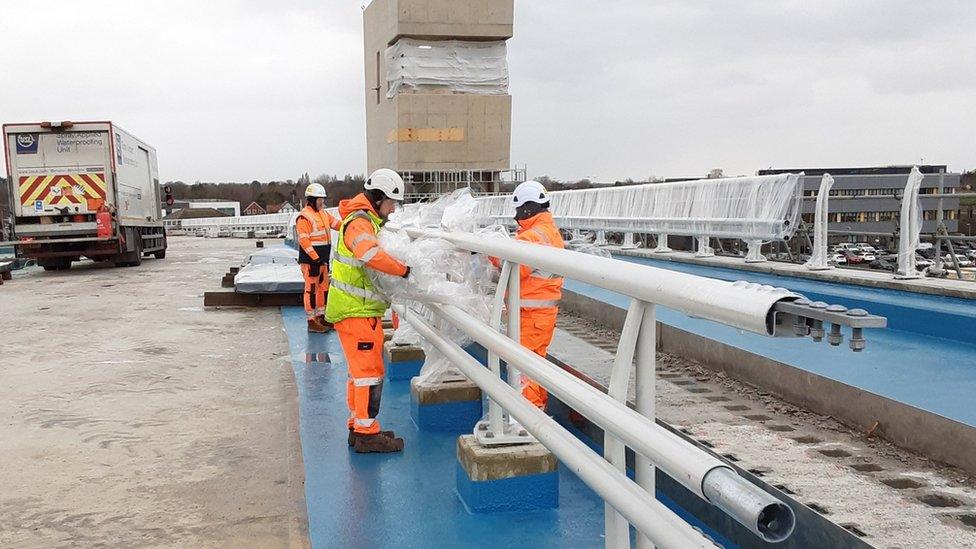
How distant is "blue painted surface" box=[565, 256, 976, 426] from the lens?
3.63 m

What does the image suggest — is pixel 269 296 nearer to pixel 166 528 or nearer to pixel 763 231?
pixel 763 231

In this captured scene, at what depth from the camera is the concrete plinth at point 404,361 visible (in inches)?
253

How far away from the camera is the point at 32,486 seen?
13.8 feet

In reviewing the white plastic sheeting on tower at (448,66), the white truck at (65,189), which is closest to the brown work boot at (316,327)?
the white truck at (65,189)

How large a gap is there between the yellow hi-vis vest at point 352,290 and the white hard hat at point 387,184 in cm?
17

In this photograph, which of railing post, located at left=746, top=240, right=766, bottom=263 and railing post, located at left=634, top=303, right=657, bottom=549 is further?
railing post, located at left=746, top=240, right=766, bottom=263

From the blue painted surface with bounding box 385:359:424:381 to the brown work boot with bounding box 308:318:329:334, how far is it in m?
2.80

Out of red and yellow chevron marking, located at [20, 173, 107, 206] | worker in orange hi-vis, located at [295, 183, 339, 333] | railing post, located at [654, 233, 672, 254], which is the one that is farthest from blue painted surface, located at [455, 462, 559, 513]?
red and yellow chevron marking, located at [20, 173, 107, 206]

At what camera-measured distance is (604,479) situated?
209 cm

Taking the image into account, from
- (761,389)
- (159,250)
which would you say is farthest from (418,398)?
(159,250)

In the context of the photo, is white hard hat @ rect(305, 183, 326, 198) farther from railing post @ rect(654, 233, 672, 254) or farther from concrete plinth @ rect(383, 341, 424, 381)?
railing post @ rect(654, 233, 672, 254)

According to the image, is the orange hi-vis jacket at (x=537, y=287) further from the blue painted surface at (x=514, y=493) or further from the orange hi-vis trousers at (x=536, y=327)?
the blue painted surface at (x=514, y=493)

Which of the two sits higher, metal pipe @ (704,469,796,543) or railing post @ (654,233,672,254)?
metal pipe @ (704,469,796,543)

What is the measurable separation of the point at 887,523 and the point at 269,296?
10.2 m
